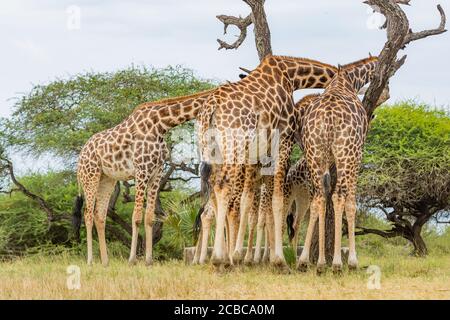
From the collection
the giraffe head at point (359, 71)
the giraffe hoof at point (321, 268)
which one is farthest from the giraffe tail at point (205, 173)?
the giraffe head at point (359, 71)

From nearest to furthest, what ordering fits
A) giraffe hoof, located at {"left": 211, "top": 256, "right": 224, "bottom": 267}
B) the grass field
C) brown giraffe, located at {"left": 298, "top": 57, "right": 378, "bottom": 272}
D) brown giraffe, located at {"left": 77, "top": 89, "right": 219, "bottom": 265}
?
the grass field → giraffe hoof, located at {"left": 211, "top": 256, "right": 224, "bottom": 267} → brown giraffe, located at {"left": 298, "top": 57, "right": 378, "bottom": 272} → brown giraffe, located at {"left": 77, "top": 89, "right": 219, "bottom": 265}

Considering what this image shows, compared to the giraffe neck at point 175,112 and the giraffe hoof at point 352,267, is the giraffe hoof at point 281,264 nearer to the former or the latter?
the giraffe hoof at point 352,267

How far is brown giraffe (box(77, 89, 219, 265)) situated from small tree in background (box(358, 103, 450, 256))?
18.6 ft

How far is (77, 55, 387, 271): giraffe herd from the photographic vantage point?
11320 mm

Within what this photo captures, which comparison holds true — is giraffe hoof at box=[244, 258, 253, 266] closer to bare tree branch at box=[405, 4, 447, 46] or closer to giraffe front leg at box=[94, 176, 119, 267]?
giraffe front leg at box=[94, 176, 119, 267]

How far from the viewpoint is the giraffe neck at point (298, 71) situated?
12594 mm

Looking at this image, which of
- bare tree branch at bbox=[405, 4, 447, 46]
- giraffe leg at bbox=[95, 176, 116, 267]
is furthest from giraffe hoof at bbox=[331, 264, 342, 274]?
giraffe leg at bbox=[95, 176, 116, 267]

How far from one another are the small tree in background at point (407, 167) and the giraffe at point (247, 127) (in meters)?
5.83

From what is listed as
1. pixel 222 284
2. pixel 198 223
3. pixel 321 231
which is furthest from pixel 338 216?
pixel 198 223

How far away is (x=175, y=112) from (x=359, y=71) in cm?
313

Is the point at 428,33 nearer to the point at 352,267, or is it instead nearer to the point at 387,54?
the point at 387,54

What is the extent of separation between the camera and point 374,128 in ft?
61.6

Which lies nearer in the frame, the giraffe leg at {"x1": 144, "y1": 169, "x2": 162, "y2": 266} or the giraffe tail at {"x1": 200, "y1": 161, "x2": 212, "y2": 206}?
the giraffe tail at {"x1": 200, "y1": 161, "x2": 212, "y2": 206}

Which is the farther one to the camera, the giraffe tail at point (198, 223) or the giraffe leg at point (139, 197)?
the giraffe tail at point (198, 223)
